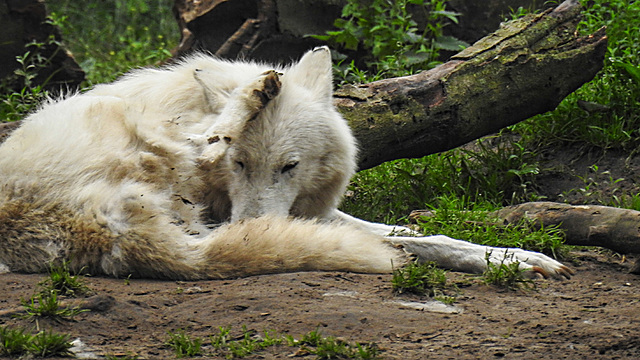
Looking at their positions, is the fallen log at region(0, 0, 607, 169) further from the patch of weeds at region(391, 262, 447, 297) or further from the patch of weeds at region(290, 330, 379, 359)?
the patch of weeds at region(290, 330, 379, 359)

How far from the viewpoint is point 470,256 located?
3666 mm

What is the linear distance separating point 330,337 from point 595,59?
3511 mm

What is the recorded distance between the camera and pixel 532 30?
A: 513 cm

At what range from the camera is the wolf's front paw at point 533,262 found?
3543 millimetres

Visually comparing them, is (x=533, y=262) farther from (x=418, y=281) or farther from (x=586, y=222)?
(x=418, y=281)

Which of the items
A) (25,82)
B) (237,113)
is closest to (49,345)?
(237,113)

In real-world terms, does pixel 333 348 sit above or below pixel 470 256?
below

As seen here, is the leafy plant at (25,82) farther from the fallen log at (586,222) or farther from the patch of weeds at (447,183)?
the fallen log at (586,222)

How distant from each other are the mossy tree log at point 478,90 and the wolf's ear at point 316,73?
59 cm

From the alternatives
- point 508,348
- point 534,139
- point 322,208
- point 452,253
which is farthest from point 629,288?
point 534,139

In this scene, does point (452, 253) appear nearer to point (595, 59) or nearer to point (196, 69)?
point (196, 69)

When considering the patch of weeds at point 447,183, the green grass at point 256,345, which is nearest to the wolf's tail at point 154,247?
the green grass at point 256,345

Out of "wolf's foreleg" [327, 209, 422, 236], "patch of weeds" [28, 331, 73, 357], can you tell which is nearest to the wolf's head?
"wolf's foreleg" [327, 209, 422, 236]

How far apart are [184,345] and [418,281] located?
112 cm
